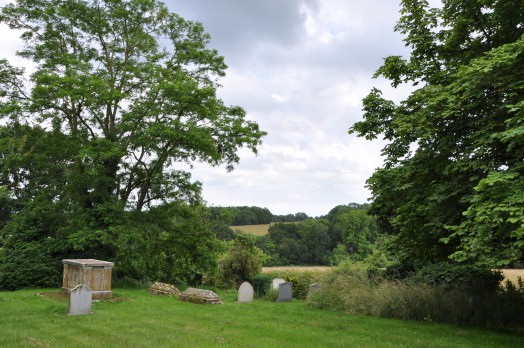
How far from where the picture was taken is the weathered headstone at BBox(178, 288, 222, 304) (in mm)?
17672

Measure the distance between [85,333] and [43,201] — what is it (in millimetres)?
13325

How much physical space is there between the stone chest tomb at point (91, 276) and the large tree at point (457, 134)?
11.0 metres

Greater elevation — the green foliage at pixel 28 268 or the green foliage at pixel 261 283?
the green foliage at pixel 28 268

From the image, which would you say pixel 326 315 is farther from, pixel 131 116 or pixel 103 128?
pixel 103 128

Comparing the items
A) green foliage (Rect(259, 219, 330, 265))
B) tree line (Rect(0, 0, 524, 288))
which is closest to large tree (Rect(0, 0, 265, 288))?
tree line (Rect(0, 0, 524, 288))

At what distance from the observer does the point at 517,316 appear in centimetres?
1390

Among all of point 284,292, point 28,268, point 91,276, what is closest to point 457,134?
point 284,292

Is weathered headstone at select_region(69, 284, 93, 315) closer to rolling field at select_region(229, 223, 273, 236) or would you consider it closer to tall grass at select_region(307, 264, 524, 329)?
tall grass at select_region(307, 264, 524, 329)

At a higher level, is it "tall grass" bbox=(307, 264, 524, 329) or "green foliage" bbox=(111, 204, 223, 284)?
"green foliage" bbox=(111, 204, 223, 284)

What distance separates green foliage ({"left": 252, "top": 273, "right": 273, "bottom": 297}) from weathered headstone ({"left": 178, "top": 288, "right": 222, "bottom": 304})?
8.52 m

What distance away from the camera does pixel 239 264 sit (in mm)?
29125

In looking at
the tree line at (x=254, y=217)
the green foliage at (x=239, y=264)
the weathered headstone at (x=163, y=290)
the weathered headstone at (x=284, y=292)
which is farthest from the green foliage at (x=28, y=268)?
the tree line at (x=254, y=217)

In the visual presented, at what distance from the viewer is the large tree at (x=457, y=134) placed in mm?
9320

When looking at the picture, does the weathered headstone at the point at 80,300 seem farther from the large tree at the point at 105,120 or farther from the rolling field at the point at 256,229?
the rolling field at the point at 256,229
